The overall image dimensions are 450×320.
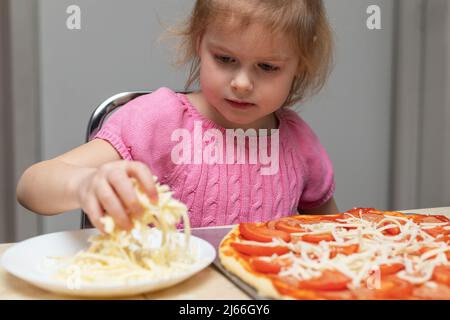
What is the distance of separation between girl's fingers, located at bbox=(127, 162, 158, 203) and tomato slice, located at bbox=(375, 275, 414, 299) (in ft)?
0.92

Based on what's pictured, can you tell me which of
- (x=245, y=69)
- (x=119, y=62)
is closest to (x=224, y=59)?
(x=245, y=69)

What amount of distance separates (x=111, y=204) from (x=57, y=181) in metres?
0.22

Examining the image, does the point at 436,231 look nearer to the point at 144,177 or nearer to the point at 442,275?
Result: the point at 442,275

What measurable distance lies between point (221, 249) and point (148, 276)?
15cm

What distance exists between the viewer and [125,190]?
707 mm

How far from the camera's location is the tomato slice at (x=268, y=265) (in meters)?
0.72

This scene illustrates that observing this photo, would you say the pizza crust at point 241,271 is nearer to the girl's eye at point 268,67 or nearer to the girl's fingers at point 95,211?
the girl's fingers at point 95,211

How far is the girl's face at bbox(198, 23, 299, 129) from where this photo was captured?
1.09 meters

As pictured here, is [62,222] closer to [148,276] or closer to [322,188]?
[322,188]

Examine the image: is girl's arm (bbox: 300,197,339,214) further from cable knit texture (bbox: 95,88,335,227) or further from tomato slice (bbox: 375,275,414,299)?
tomato slice (bbox: 375,275,414,299)

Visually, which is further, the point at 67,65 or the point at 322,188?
the point at 67,65
